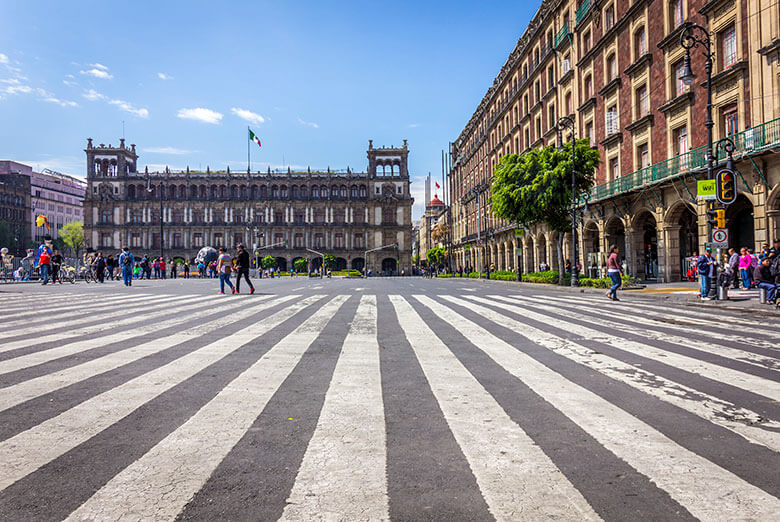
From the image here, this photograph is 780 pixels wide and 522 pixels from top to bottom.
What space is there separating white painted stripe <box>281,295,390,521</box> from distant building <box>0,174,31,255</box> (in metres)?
101

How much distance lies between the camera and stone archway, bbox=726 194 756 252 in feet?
71.7

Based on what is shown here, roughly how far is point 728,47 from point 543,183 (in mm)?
9009

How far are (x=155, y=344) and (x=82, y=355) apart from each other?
915 mm

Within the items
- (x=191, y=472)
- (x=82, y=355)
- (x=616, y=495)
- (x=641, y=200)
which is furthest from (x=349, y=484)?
(x=641, y=200)

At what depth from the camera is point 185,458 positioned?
2.74m

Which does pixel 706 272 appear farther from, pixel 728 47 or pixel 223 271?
pixel 223 271

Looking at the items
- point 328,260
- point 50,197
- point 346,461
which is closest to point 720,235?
point 346,461

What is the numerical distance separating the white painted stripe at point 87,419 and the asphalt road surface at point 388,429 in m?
0.02

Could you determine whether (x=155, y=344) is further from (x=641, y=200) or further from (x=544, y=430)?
(x=641, y=200)

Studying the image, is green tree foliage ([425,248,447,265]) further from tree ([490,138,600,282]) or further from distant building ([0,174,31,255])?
distant building ([0,174,31,255])

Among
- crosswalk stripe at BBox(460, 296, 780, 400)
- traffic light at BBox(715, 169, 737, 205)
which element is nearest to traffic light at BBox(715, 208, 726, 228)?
traffic light at BBox(715, 169, 737, 205)

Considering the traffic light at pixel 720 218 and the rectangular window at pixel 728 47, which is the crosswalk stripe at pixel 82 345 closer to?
the traffic light at pixel 720 218

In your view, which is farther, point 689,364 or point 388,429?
point 689,364

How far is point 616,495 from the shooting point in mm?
2326
